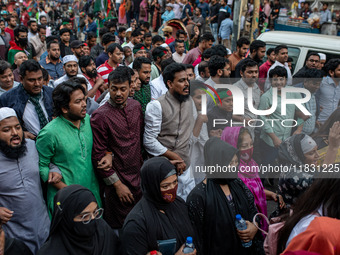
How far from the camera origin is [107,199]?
3416 mm

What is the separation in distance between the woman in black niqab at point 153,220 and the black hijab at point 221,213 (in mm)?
217

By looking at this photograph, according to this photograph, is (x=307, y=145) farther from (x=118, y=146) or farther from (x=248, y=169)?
(x=118, y=146)

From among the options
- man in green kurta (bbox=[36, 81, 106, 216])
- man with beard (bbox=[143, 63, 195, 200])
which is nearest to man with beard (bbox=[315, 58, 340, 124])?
man with beard (bbox=[143, 63, 195, 200])

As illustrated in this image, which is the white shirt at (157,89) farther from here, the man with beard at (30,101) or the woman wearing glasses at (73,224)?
the woman wearing glasses at (73,224)

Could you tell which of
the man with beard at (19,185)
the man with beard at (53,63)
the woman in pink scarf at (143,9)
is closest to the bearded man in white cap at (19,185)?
the man with beard at (19,185)

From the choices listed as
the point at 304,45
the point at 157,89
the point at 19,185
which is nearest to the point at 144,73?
the point at 157,89

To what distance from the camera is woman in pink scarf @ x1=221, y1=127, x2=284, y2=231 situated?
3.08 meters

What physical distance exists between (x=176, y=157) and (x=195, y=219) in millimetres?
1158

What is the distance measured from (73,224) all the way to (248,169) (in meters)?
1.66

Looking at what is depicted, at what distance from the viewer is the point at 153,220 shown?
7.71 ft

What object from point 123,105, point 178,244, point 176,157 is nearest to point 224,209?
point 178,244

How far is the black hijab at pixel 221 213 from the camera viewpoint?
263cm

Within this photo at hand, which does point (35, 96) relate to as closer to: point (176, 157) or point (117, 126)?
point (117, 126)

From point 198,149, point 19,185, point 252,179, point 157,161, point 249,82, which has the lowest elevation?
point 198,149
